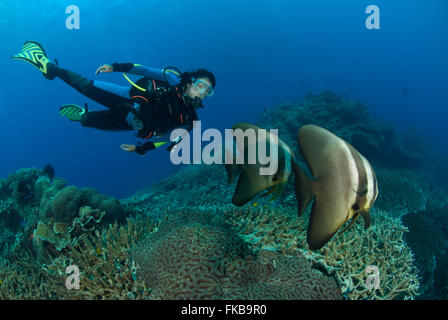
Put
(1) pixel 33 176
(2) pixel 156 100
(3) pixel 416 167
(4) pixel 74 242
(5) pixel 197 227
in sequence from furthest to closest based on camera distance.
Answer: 1. (3) pixel 416 167
2. (1) pixel 33 176
3. (2) pixel 156 100
4. (4) pixel 74 242
5. (5) pixel 197 227

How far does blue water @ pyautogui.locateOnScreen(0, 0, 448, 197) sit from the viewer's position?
214 ft

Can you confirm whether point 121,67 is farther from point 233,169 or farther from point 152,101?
point 233,169

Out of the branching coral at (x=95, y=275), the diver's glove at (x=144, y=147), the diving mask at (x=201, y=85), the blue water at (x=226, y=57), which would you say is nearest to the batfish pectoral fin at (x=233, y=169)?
the branching coral at (x=95, y=275)

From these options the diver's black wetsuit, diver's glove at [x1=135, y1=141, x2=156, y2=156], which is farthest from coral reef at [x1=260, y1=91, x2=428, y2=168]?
diver's glove at [x1=135, y1=141, x2=156, y2=156]

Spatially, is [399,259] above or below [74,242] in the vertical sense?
below

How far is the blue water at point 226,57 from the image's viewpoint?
65.2m

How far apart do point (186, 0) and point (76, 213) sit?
7776 cm

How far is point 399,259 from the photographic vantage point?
3.52 metres

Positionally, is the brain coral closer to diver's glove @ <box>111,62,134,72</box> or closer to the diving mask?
the diving mask

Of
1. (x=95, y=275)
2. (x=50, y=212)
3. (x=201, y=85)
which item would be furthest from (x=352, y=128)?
(x=50, y=212)

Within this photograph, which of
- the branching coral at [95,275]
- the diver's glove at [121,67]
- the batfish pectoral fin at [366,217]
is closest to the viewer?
the batfish pectoral fin at [366,217]

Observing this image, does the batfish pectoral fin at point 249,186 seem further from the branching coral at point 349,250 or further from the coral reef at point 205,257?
the branching coral at point 349,250
